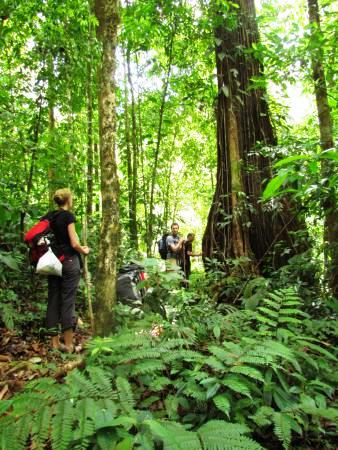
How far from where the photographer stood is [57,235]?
160 inches

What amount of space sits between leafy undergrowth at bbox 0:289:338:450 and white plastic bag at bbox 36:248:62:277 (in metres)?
1.67

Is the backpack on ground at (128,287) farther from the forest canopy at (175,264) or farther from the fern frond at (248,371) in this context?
the fern frond at (248,371)

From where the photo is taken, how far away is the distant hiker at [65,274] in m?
3.96

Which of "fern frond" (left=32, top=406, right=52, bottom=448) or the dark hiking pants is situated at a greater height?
the dark hiking pants

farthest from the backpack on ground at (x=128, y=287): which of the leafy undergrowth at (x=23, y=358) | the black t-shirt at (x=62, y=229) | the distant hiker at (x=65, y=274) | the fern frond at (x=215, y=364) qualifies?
the fern frond at (x=215, y=364)

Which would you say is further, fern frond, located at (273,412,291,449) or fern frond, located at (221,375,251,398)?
fern frond, located at (221,375,251,398)

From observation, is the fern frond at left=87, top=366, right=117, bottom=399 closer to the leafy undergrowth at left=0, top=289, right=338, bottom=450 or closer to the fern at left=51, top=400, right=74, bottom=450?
the leafy undergrowth at left=0, top=289, right=338, bottom=450

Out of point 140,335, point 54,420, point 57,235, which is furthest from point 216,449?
point 57,235

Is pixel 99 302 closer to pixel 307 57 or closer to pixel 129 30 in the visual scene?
pixel 307 57

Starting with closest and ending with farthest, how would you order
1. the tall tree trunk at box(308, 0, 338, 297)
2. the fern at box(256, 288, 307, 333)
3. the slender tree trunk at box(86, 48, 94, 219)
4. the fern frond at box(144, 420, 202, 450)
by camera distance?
the fern frond at box(144, 420, 202, 450), the fern at box(256, 288, 307, 333), the tall tree trunk at box(308, 0, 338, 297), the slender tree trunk at box(86, 48, 94, 219)

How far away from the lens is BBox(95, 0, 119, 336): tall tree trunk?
3.66 m

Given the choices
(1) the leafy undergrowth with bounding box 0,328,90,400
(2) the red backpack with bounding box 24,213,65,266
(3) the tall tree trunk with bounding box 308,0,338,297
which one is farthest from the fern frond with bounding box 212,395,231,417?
(2) the red backpack with bounding box 24,213,65,266

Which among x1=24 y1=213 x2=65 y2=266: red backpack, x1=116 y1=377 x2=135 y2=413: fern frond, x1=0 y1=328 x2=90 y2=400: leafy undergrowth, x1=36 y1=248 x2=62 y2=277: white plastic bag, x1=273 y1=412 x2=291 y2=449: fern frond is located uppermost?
x1=24 y1=213 x2=65 y2=266: red backpack

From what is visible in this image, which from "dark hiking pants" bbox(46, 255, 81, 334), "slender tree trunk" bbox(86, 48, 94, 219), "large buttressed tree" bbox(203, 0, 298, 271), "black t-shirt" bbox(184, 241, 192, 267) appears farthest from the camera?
"black t-shirt" bbox(184, 241, 192, 267)
